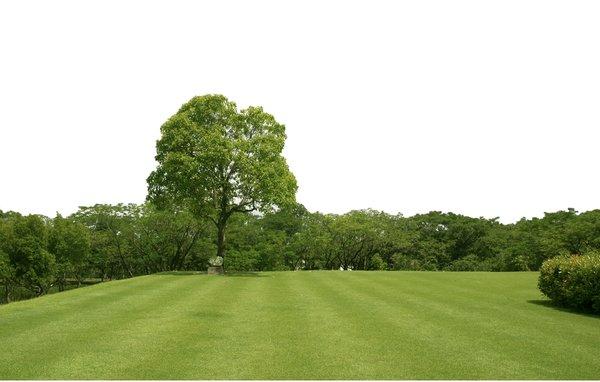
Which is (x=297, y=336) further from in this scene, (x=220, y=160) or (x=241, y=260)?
(x=241, y=260)

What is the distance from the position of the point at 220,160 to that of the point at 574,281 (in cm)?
2275

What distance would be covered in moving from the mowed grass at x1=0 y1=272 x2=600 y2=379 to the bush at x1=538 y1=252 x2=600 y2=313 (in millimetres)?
1054

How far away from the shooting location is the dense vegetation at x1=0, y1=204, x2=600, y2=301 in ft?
184

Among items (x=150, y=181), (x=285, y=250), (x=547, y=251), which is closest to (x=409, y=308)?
(x=150, y=181)

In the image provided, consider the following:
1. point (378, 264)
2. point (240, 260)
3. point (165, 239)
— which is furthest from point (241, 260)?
point (378, 264)

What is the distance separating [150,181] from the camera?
3769cm

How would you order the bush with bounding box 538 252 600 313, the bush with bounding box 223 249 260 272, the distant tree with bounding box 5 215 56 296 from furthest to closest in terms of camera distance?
1. the bush with bounding box 223 249 260 272
2. the distant tree with bounding box 5 215 56 296
3. the bush with bounding box 538 252 600 313

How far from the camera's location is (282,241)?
62.1m

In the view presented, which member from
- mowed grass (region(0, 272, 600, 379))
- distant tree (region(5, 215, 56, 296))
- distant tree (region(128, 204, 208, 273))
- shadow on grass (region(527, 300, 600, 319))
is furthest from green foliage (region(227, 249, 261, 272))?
shadow on grass (region(527, 300, 600, 319))

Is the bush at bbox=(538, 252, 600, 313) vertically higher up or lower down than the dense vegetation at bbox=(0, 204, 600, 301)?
lower down

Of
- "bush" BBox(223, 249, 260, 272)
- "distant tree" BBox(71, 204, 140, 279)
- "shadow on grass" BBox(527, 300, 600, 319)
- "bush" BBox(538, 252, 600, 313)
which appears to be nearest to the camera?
"shadow on grass" BBox(527, 300, 600, 319)

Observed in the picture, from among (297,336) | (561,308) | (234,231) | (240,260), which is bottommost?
(297,336)

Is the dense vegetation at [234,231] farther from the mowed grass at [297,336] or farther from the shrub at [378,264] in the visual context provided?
the mowed grass at [297,336]

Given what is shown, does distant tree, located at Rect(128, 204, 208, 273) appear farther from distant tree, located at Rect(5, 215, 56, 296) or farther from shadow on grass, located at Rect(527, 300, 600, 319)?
shadow on grass, located at Rect(527, 300, 600, 319)
